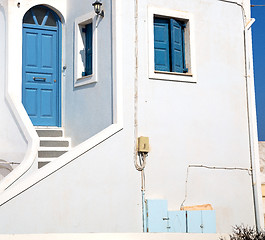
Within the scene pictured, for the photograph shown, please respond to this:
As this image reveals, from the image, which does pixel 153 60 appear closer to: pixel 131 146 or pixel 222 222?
pixel 131 146

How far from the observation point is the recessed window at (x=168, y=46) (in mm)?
12453

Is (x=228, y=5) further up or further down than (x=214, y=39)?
further up

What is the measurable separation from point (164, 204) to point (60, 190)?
2349mm

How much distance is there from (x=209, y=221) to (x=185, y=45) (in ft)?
13.5

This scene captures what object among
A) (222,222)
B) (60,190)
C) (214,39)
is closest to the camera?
(60,190)

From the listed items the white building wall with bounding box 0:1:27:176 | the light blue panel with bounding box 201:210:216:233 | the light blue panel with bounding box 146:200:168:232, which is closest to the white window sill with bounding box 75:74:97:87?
the white building wall with bounding box 0:1:27:176

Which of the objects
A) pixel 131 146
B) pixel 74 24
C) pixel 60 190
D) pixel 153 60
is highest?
pixel 74 24

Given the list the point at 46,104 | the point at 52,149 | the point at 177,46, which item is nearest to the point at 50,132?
the point at 46,104

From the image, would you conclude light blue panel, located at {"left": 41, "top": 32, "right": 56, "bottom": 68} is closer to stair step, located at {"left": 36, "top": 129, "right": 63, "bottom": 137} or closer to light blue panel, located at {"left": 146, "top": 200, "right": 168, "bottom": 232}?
stair step, located at {"left": 36, "top": 129, "right": 63, "bottom": 137}

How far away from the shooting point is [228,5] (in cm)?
1325

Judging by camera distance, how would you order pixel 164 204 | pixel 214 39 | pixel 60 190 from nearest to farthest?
pixel 60 190 → pixel 164 204 → pixel 214 39

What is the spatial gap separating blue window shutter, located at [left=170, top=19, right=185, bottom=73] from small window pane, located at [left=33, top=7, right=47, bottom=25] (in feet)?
11.2

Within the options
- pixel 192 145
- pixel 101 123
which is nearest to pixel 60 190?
pixel 101 123

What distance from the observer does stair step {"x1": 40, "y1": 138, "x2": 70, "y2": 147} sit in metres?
12.5
